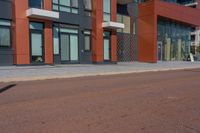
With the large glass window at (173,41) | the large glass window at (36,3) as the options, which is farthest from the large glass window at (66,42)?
the large glass window at (173,41)

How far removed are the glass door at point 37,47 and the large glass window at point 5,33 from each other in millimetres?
1701

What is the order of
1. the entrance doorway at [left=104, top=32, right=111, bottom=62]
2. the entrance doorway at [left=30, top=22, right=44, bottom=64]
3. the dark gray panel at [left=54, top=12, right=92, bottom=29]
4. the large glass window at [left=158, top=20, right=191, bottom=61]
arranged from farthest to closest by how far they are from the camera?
the large glass window at [left=158, top=20, right=191, bottom=61], the entrance doorway at [left=104, top=32, right=111, bottom=62], the dark gray panel at [left=54, top=12, right=92, bottom=29], the entrance doorway at [left=30, top=22, right=44, bottom=64]

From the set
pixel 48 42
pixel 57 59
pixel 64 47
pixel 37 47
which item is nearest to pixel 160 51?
pixel 64 47

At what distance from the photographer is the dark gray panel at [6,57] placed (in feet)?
61.7

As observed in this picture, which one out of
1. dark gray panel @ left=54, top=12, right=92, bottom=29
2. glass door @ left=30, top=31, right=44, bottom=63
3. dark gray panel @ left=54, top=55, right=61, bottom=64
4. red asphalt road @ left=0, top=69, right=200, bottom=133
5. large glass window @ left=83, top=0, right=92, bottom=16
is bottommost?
red asphalt road @ left=0, top=69, right=200, bottom=133

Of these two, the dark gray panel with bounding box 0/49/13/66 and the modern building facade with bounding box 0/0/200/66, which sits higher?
the modern building facade with bounding box 0/0/200/66

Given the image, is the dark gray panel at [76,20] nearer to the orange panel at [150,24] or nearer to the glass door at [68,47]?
the glass door at [68,47]

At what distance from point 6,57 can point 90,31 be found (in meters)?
8.98

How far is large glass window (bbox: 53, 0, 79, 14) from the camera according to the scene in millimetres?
22156

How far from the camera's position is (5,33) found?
18.8 metres

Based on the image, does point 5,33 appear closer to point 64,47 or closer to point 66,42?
point 64,47

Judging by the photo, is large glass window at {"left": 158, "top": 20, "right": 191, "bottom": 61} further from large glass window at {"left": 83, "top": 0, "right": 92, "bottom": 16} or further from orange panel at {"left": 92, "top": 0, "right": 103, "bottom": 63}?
large glass window at {"left": 83, "top": 0, "right": 92, "bottom": 16}

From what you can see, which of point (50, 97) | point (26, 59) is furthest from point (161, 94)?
point (26, 59)

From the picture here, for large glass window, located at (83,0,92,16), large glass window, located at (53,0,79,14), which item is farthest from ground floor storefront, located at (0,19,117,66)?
large glass window, located at (83,0,92,16)
